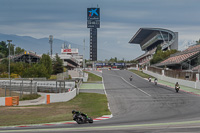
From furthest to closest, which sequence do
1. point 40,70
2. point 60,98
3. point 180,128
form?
point 40,70 → point 60,98 → point 180,128

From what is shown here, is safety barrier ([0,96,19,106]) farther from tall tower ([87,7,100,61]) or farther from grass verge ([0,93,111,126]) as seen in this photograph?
tall tower ([87,7,100,61])

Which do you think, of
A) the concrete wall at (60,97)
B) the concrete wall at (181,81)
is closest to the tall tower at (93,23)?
the concrete wall at (181,81)

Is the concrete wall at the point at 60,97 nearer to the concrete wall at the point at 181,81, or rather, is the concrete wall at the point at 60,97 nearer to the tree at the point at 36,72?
the concrete wall at the point at 181,81

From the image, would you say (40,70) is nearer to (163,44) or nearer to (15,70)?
(15,70)

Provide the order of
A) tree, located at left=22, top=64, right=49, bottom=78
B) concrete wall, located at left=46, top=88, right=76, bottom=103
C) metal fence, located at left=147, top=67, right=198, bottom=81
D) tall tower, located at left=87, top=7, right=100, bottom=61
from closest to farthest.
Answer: concrete wall, located at left=46, top=88, right=76, bottom=103
metal fence, located at left=147, top=67, right=198, bottom=81
tree, located at left=22, top=64, right=49, bottom=78
tall tower, located at left=87, top=7, right=100, bottom=61

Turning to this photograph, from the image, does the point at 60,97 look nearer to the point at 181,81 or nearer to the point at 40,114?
the point at 40,114

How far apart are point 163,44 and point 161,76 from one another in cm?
8762

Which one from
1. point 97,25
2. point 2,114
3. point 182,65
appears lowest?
point 2,114

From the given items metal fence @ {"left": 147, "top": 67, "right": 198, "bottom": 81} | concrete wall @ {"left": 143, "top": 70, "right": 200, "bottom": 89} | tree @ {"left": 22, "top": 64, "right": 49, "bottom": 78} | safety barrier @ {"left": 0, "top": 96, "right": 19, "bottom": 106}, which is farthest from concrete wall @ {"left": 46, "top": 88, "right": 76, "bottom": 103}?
tree @ {"left": 22, "top": 64, "right": 49, "bottom": 78}

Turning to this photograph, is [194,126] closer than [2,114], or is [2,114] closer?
[194,126]

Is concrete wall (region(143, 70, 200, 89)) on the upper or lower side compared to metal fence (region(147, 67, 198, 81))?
lower

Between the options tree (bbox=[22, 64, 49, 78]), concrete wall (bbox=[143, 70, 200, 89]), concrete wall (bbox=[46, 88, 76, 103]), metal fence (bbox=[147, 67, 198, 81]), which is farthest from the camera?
tree (bbox=[22, 64, 49, 78])

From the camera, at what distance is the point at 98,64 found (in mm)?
168125

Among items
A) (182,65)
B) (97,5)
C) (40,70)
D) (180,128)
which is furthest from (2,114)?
(97,5)
